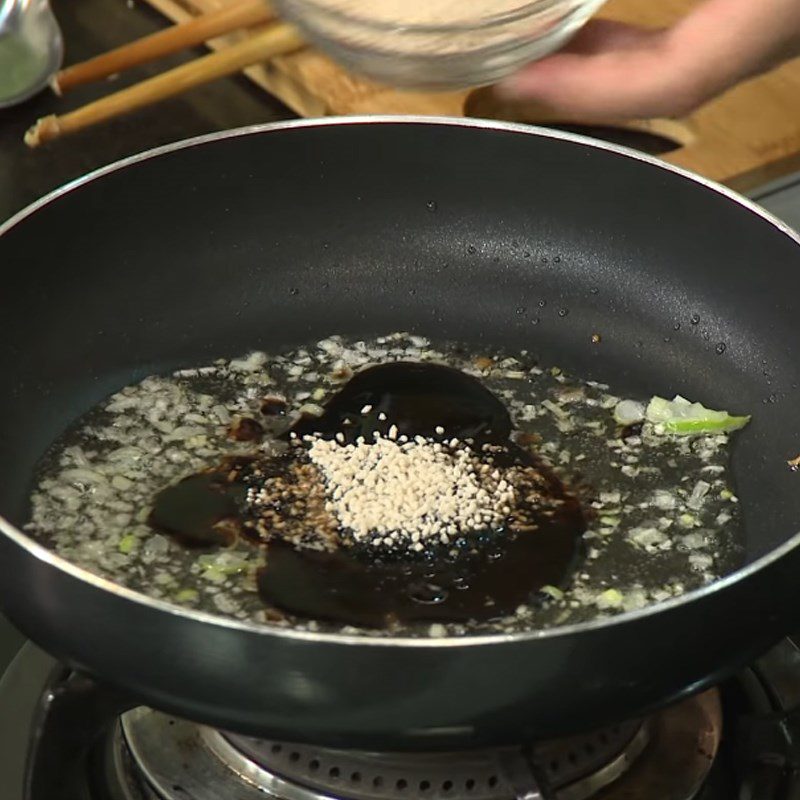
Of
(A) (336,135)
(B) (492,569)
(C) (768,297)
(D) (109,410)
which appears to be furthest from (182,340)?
(C) (768,297)

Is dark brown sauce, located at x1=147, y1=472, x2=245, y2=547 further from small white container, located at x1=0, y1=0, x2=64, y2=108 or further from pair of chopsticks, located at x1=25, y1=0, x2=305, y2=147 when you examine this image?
small white container, located at x1=0, y1=0, x2=64, y2=108

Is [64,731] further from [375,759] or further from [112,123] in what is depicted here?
[112,123]

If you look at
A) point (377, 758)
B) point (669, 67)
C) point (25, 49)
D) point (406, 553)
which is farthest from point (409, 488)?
point (25, 49)

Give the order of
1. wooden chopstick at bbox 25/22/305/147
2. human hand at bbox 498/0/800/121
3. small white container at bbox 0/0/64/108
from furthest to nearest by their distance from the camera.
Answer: small white container at bbox 0/0/64/108 → wooden chopstick at bbox 25/22/305/147 → human hand at bbox 498/0/800/121

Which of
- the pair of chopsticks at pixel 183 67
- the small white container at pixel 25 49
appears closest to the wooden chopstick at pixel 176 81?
the pair of chopsticks at pixel 183 67

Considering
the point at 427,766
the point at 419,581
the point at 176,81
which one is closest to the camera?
the point at 427,766

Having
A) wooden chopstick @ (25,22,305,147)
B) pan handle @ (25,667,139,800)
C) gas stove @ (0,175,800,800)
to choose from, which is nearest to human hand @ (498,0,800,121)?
wooden chopstick @ (25,22,305,147)
